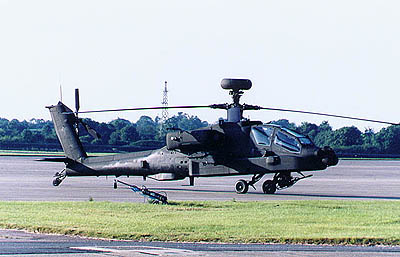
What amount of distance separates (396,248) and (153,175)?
1823 centimetres

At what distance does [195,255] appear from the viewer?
13859mm

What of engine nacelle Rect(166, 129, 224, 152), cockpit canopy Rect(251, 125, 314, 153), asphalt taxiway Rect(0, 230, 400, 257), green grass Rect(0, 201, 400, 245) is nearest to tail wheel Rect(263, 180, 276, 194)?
cockpit canopy Rect(251, 125, 314, 153)

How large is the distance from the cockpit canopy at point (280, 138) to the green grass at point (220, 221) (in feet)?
13.9

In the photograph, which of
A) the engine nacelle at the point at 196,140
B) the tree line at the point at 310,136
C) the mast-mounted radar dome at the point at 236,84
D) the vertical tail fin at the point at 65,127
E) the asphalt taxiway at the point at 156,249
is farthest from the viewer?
the tree line at the point at 310,136

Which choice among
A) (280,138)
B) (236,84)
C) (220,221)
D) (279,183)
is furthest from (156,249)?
(279,183)

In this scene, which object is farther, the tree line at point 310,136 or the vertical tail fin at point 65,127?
the tree line at point 310,136

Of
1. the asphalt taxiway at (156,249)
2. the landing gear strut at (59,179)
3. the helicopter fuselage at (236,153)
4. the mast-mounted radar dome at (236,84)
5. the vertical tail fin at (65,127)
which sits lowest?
the asphalt taxiway at (156,249)

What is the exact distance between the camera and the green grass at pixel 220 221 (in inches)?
645

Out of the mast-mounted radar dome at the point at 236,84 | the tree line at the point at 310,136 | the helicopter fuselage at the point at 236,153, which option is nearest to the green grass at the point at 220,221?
the helicopter fuselage at the point at 236,153

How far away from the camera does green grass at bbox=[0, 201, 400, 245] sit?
16384 millimetres

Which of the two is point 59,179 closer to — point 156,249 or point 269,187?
point 269,187

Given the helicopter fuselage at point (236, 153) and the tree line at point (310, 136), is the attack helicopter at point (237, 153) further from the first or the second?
the tree line at point (310, 136)

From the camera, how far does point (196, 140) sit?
1158 inches

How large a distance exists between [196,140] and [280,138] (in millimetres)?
3087
